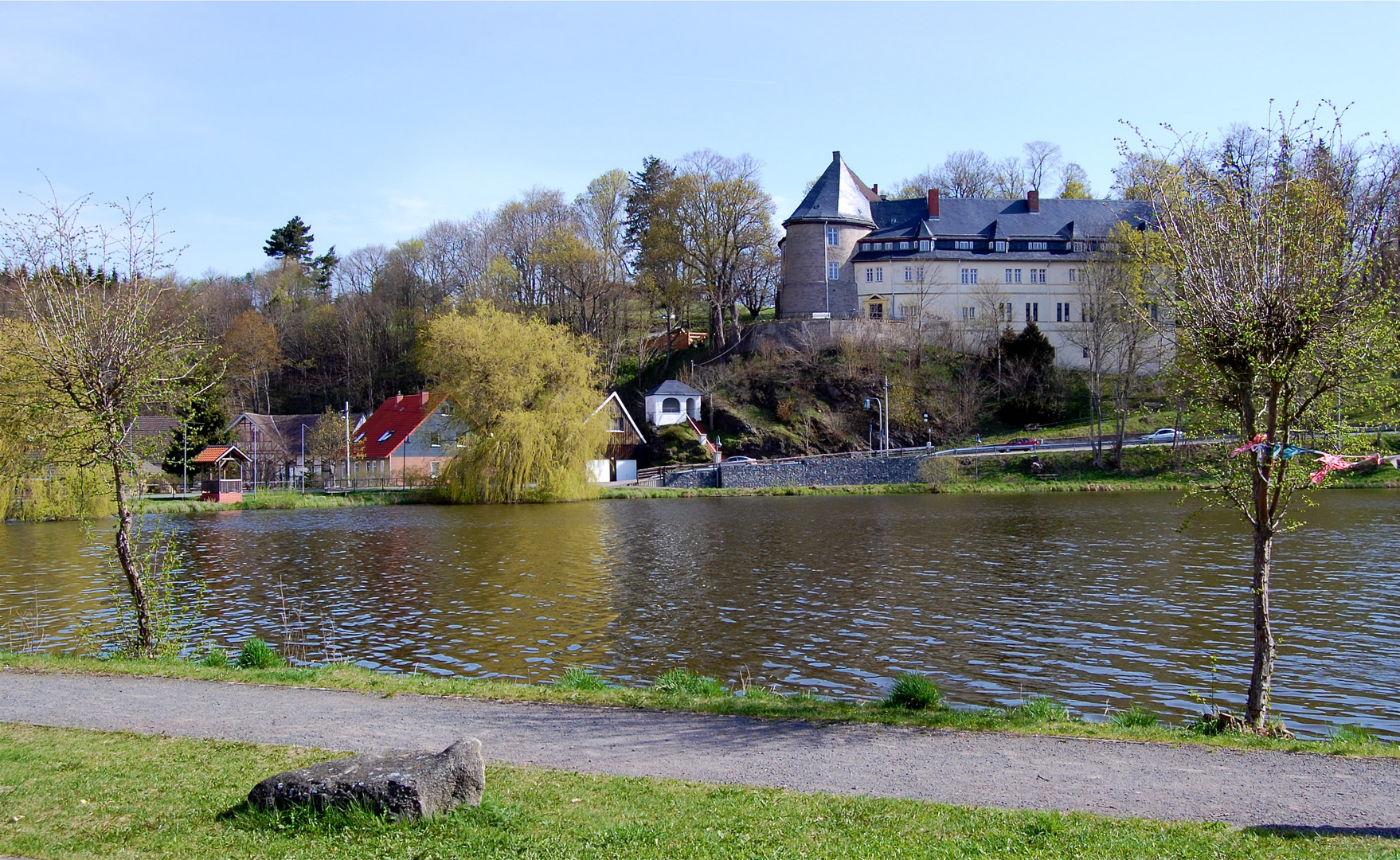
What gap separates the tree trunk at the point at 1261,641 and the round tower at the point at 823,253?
6936cm

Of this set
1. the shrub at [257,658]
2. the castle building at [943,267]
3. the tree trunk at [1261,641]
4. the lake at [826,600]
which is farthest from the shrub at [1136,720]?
the castle building at [943,267]

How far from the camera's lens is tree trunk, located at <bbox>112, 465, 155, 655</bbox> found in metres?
14.5

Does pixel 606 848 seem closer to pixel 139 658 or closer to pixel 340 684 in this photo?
pixel 340 684

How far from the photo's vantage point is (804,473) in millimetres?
63250

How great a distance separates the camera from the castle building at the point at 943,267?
79.1 meters

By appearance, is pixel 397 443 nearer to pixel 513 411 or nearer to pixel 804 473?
pixel 513 411

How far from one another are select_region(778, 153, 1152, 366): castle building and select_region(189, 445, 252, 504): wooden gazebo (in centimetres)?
4218

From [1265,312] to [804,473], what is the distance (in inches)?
2101

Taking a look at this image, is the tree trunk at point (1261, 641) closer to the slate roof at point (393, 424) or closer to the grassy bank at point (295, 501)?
the grassy bank at point (295, 501)

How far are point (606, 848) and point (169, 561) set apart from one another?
37.6 feet

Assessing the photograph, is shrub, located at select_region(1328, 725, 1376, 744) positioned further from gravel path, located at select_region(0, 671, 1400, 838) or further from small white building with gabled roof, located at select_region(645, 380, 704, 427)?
small white building with gabled roof, located at select_region(645, 380, 704, 427)

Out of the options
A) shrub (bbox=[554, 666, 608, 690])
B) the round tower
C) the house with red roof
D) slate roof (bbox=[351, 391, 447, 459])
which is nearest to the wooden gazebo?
the house with red roof

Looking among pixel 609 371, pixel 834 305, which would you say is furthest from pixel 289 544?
pixel 834 305

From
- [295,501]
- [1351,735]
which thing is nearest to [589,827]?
[1351,735]
